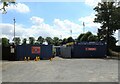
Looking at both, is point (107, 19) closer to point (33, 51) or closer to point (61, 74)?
point (33, 51)

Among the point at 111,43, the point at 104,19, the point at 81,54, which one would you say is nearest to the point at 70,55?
the point at 81,54

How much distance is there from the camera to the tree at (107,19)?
66.6 meters

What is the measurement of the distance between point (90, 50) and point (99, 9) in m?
13.4

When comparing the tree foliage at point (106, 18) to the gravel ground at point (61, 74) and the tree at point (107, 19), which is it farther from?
the gravel ground at point (61, 74)

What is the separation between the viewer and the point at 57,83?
52.6ft

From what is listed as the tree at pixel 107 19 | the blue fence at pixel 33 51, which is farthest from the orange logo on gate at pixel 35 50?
the tree at pixel 107 19

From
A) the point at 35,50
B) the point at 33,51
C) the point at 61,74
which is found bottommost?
the point at 61,74

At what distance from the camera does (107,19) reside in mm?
67688

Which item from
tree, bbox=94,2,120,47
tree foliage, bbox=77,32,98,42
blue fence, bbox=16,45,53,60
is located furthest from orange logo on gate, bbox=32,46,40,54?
tree foliage, bbox=77,32,98,42

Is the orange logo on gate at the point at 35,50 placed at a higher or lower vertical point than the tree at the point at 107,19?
lower

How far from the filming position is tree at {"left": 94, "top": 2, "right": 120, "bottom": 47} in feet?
219

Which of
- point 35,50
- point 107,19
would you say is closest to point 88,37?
point 107,19

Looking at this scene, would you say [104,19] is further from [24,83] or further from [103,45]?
[24,83]

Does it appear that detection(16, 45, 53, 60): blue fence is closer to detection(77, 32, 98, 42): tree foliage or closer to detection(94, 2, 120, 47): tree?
detection(94, 2, 120, 47): tree
